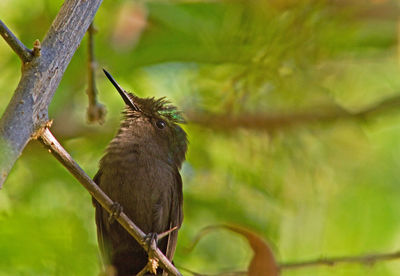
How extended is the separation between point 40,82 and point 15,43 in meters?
0.14

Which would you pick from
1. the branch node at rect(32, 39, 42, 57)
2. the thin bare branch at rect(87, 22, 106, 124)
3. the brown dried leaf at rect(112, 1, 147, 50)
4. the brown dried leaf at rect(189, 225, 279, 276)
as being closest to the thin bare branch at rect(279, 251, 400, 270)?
the brown dried leaf at rect(189, 225, 279, 276)

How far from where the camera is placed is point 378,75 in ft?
16.2

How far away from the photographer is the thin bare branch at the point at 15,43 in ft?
5.98

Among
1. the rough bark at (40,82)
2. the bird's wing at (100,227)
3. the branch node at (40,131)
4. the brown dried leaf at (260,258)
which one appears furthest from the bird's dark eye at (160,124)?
the branch node at (40,131)

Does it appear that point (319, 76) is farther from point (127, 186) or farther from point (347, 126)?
point (127, 186)

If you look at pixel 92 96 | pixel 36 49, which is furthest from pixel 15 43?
pixel 92 96

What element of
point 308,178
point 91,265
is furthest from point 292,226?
point 91,265

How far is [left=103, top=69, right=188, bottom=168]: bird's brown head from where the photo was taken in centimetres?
353

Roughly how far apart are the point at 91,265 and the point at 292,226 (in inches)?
72.6

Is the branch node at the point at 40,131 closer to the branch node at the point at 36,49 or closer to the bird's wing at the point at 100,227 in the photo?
the branch node at the point at 36,49

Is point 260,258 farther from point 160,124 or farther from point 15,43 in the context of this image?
point 15,43

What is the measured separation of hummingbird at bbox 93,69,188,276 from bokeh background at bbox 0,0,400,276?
0.62ft

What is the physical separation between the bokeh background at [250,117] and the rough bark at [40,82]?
159cm

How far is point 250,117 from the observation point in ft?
13.5
